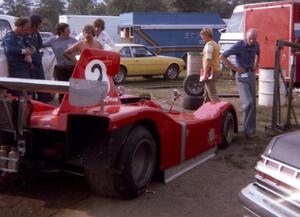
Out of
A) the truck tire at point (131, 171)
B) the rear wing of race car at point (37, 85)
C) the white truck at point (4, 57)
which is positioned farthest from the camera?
the white truck at point (4, 57)

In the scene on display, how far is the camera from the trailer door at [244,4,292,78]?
14.7 m

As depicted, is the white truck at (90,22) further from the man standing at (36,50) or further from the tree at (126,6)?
the tree at (126,6)

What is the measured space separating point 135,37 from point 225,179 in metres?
20.9

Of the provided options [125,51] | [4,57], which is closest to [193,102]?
[4,57]

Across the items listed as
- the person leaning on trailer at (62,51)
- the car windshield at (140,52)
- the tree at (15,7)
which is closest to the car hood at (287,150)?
the person leaning on trailer at (62,51)

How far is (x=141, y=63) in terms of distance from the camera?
60.4 ft

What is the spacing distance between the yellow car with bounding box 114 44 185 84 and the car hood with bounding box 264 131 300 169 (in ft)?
45.4

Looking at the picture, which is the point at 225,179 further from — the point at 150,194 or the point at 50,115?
the point at 50,115

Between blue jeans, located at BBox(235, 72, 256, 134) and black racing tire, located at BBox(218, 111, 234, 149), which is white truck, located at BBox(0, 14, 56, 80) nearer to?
black racing tire, located at BBox(218, 111, 234, 149)

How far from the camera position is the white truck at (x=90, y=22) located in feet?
94.1

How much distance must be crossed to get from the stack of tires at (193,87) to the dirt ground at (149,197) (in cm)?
455

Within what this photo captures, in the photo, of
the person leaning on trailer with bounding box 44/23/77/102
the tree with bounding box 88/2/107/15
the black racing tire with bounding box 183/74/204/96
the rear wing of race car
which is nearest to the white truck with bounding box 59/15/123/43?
the black racing tire with bounding box 183/74/204/96

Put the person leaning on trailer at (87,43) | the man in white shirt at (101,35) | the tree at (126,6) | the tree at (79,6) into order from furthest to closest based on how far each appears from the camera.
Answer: the tree at (79,6)
the tree at (126,6)
the man in white shirt at (101,35)
the person leaning on trailer at (87,43)

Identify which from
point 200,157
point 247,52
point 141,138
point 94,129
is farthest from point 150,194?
point 247,52
